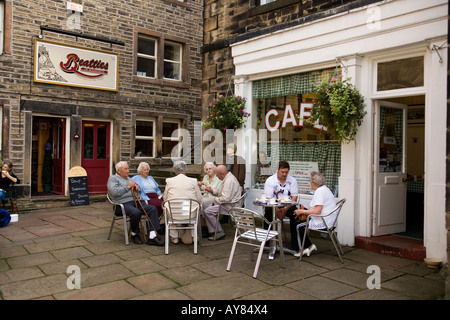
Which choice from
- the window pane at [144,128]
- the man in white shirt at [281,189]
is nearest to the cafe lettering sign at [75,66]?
the window pane at [144,128]

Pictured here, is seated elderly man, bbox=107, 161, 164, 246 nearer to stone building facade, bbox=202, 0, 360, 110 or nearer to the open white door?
stone building facade, bbox=202, 0, 360, 110

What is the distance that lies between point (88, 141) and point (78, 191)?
156 centimetres

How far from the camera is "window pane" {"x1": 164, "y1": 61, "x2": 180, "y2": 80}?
40.3 ft

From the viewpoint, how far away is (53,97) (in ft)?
32.2

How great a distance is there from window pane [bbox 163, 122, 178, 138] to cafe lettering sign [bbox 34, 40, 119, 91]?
2.11 m

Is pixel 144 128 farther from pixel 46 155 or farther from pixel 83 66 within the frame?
pixel 46 155

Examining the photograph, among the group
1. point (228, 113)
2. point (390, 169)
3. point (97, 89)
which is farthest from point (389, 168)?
point (97, 89)

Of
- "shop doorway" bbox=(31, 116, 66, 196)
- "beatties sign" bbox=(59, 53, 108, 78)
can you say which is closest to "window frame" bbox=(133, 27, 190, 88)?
"beatties sign" bbox=(59, 53, 108, 78)

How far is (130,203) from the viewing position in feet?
19.4

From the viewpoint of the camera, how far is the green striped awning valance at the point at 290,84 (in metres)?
6.62

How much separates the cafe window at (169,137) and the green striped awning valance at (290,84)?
5.14 meters

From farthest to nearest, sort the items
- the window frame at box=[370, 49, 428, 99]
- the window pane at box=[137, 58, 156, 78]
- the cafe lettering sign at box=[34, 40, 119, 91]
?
1. the window pane at box=[137, 58, 156, 78]
2. the cafe lettering sign at box=[34, 40, 119, 91]
3. the window frame at box=[370, 49, 428, 99]
